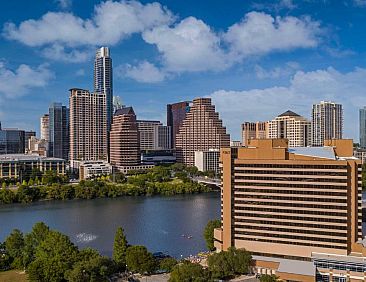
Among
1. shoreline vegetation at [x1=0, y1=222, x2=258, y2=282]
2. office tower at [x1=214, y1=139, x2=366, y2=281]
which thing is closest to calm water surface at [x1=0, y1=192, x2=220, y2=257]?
shoreline vegetation at [x1=0, y1=222, x2=258, y2=282]

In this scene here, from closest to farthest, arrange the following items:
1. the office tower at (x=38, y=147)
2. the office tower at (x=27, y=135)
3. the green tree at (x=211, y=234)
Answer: the green tree at (x=211, y=234) < the office tower at (x=38, y=147) < the office tower at (x=27, y=135)

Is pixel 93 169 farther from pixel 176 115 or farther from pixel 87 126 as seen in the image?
pixel 176 115

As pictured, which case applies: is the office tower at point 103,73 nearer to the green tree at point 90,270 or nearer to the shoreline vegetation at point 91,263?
the shoreline vegetation at point 91,263

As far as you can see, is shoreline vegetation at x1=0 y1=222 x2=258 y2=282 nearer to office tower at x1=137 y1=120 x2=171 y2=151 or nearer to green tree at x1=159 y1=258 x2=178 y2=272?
green tree at x1=159 y1=258 x2=178 y2=272

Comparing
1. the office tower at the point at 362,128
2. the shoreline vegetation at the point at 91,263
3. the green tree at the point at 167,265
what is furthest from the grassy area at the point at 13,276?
the office tower at the point at 362,128

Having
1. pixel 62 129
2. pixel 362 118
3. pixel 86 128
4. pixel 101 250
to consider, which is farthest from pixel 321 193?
pixel 362 118

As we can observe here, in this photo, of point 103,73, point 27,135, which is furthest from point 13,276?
point 27,135

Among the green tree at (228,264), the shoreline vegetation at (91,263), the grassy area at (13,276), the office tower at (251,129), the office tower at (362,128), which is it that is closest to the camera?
the shoreline vegetation at (91,263)

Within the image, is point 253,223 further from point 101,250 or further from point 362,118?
point 362,118
